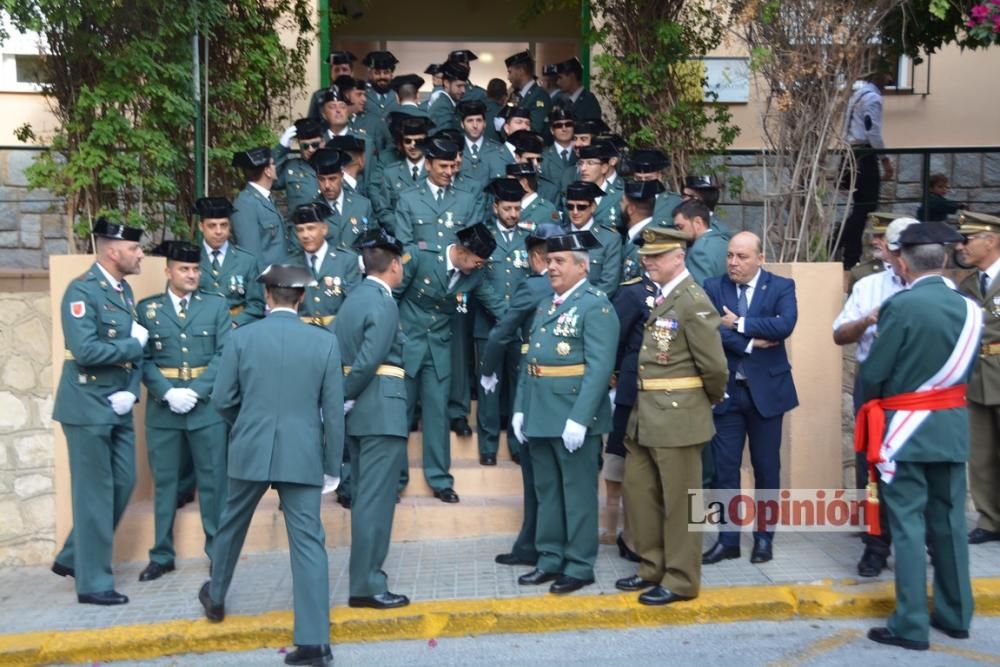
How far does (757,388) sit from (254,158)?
4.16m

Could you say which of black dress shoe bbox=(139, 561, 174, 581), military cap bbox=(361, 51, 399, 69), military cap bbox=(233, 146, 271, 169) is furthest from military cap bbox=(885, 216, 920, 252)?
military cap bbox=(361, 51, 399, 69)

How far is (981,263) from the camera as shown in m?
7.61

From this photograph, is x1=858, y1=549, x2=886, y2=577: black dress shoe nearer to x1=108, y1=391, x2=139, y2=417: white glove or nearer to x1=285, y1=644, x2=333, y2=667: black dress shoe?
x1=285, y1=644, x2=333, y2=667: black dress shoe

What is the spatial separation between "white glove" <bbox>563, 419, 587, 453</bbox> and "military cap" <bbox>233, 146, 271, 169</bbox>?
3.63 metres

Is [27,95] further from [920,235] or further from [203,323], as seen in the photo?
[920,235]

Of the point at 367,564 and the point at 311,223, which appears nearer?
the point at 367,564

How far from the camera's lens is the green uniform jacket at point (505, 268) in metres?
8.72

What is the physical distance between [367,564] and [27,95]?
810cm

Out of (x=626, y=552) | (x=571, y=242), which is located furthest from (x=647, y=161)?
(x=626, y=552)

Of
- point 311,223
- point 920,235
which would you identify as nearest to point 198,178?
point 311,223

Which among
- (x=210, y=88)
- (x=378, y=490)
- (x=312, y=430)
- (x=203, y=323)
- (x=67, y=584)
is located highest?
(x=210, y=88)

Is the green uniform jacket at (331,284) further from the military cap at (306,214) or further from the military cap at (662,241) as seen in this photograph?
the military cap at (662,241)

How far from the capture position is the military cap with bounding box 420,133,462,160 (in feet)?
29.5

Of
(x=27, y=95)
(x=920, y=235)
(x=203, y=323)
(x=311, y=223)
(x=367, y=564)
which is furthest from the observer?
(x=27, y=95)
